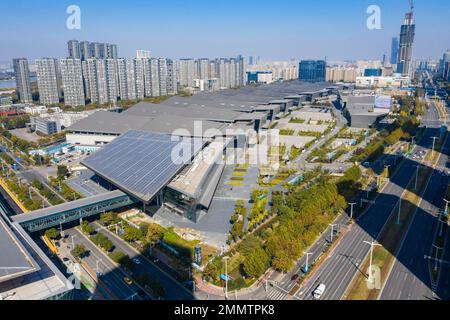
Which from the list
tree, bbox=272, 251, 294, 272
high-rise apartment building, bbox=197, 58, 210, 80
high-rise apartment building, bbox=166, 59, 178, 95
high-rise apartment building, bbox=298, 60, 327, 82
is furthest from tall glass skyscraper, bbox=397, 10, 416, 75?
tree, bbox=272, 251, 294, 272

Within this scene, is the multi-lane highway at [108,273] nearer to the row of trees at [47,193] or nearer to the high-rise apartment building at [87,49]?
the row of trees at [47,193]

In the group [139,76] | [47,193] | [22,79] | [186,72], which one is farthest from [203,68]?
[47,193]

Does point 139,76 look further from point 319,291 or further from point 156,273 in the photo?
point 319,291

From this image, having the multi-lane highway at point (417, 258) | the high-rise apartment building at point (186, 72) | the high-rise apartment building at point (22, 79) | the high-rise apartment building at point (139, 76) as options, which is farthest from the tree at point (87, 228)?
the high-rise apartment building at point (186, 72)

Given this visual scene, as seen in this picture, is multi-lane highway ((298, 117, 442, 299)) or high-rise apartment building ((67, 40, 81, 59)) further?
high-rise apartment building ((67, 40, 81, 59))

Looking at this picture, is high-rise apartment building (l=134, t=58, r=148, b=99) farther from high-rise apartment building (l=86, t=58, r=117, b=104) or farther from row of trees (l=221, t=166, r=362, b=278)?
row of trees (l=221, t=166, r=362, b=278)

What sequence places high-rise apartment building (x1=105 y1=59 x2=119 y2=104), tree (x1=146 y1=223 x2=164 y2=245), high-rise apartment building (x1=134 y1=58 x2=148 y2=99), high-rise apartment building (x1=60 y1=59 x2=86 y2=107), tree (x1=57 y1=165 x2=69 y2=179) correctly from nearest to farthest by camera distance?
tree (x1=146 y1=223 x2=164 y2=245) → tree (x1=57 y1=165 x2=69 y2=179) → high-rise apartment building (x1=60 y1=59 x2=86 y2=107) → high-rise apartment building (x1=105 y1=59 x2=119 y2=104) → high-rise apartment building (x1=134 y1=58 x2=148 y2=99)

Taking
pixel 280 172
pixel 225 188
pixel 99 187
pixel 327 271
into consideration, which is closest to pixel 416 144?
pixel 280 172
